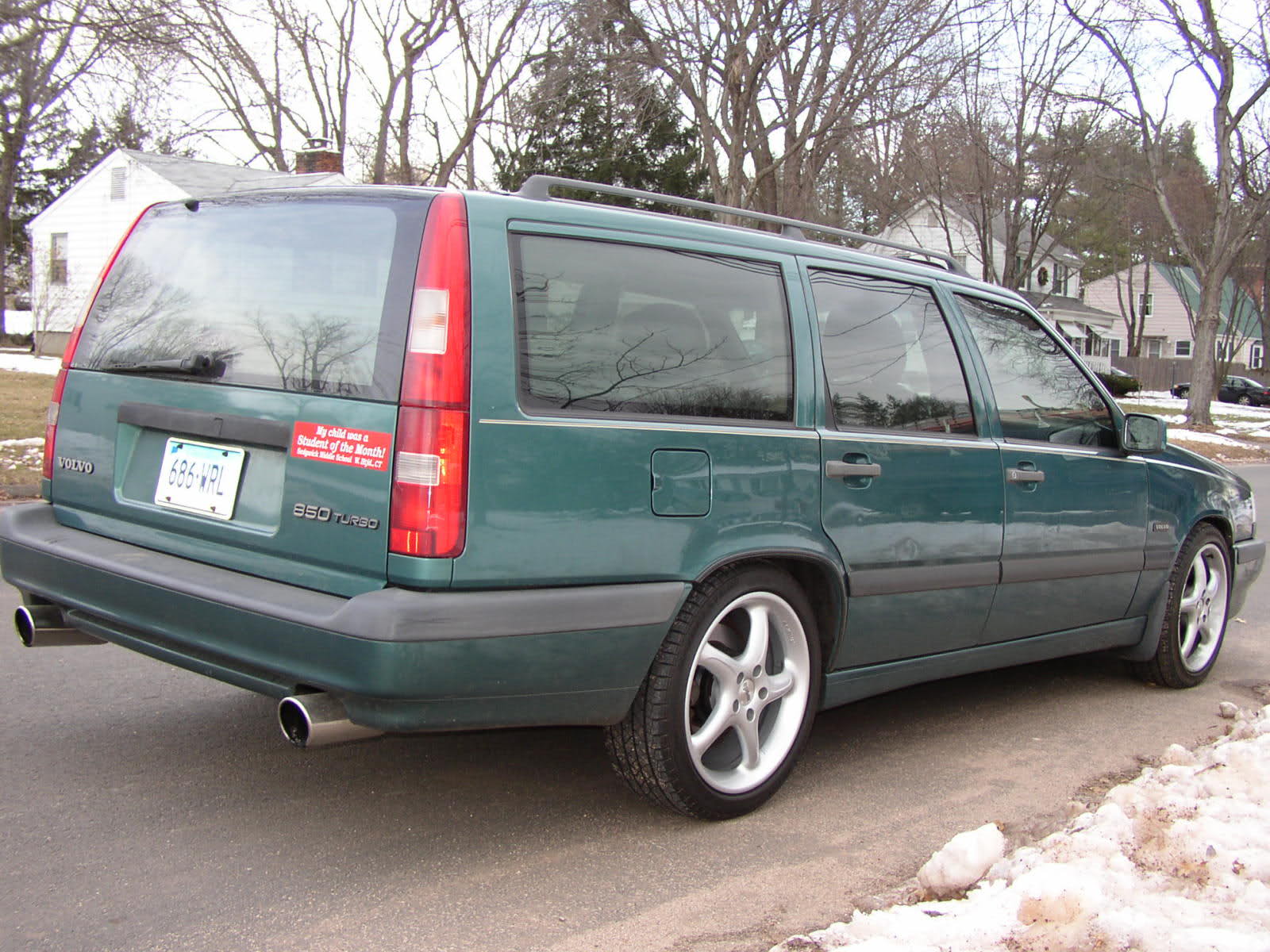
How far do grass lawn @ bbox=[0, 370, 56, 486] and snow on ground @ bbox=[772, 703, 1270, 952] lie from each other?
27.7ft

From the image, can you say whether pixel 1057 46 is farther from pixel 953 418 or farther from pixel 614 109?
pixel 953 418

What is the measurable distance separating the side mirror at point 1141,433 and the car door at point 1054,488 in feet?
0.19

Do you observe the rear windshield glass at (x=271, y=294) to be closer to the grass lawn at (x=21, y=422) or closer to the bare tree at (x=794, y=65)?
the grass lawn at (x=21, y=422)

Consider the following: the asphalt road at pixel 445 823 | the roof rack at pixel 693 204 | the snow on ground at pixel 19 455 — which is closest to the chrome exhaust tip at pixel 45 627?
the asphalt road at pixel 445 823

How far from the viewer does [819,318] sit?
3.75 m

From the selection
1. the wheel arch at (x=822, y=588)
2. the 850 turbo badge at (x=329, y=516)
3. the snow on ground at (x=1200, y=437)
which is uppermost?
the snow on ground at (x=1200, y=437)

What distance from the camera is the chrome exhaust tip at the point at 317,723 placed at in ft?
9.18

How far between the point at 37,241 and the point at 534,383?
133 ft

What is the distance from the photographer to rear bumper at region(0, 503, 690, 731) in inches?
108

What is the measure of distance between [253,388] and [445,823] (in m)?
1.32

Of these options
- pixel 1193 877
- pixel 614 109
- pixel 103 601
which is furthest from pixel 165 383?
pixel 614 109

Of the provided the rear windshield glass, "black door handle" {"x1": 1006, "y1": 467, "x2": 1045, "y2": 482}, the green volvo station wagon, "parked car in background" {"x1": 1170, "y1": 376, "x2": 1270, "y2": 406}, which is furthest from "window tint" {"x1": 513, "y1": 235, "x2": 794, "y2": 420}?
"parked car in background" {"x1": 1170, "y1": 376, "x2": 1270, "y2": 406}

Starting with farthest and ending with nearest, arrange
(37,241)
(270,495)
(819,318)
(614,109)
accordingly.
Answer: (37,241) → (614,109) → (819,318) → (270,495)

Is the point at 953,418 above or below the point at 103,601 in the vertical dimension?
above
